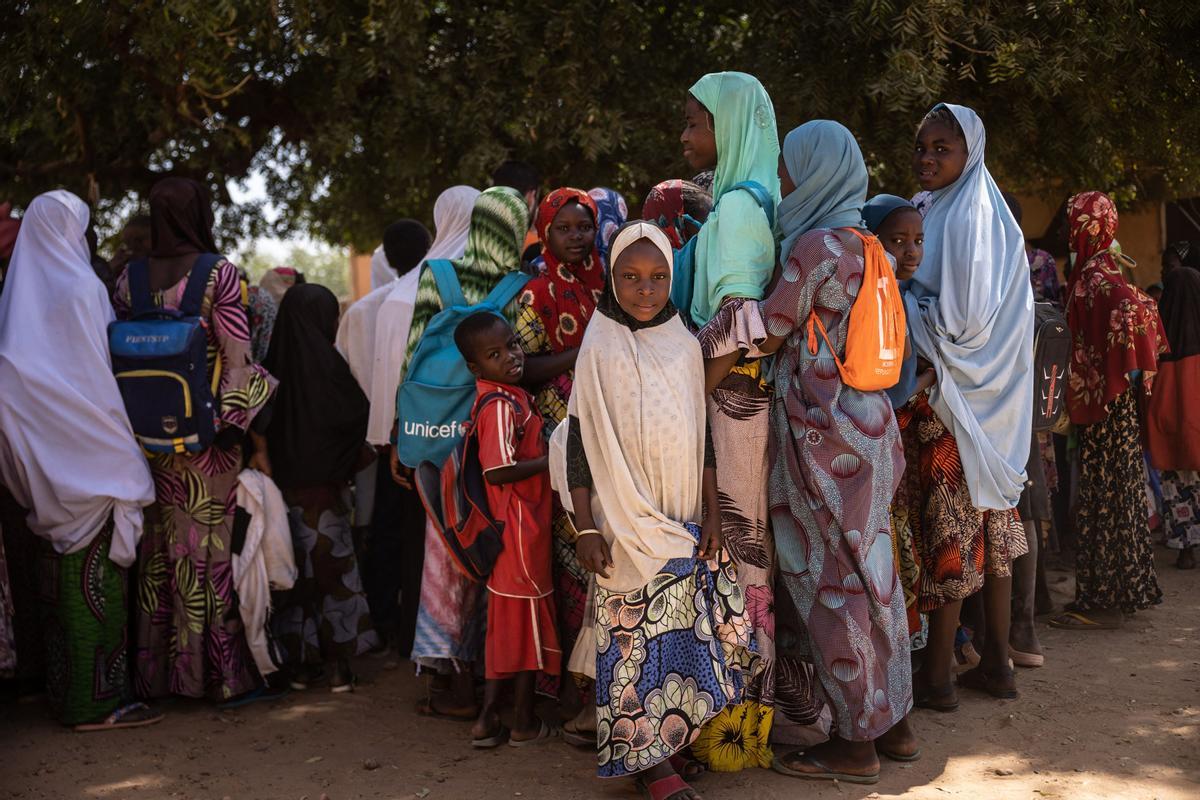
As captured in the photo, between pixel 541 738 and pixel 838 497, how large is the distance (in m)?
1.58

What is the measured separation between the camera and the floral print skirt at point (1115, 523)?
18.9 feet

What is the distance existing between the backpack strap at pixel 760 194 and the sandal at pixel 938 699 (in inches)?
79.6

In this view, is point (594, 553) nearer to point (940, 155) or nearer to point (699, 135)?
point (699, 135)

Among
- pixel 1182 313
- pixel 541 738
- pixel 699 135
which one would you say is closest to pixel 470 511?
pixel 541 738

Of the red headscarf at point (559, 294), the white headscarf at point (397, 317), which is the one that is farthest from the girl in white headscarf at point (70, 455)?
the red headscarf at point (559, 294)

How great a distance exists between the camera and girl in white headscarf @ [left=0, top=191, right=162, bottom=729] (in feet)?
15.4

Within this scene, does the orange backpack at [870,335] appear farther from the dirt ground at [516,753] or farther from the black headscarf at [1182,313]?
the black headscarf at [1182,313]

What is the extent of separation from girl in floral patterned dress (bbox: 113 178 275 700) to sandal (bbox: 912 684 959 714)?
2.95m

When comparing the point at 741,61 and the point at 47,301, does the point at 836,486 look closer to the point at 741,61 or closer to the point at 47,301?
the point at 47,301

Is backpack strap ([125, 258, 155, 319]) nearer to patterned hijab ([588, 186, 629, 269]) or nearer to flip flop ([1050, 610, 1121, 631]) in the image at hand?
patterned hijab ([588, 186, 629, 269])

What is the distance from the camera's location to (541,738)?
4.48 m

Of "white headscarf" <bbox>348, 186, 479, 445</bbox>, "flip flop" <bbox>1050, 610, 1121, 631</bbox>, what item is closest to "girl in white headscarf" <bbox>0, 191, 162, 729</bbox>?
"white headscarf" <bbox>348, 186, 479, 445</bbox>

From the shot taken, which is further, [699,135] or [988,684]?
[988,684]

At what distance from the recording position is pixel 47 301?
4730mm
